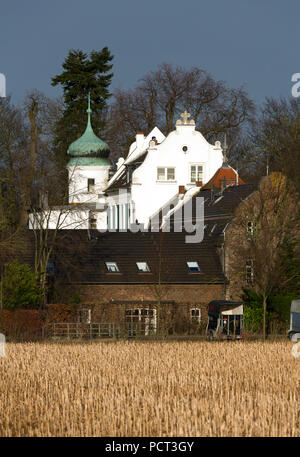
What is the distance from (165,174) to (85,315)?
24.6 m

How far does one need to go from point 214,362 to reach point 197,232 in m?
30.6

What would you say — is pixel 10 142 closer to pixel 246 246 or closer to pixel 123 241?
pixel 123 241

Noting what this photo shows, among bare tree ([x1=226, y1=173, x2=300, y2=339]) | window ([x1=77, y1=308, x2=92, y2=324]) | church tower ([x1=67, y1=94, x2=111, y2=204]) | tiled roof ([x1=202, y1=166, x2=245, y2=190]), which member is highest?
church tower ([x1=67, y1=94, x2=111, y2=204])

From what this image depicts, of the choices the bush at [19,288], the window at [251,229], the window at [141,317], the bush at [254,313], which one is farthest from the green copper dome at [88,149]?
the bush at [19,288]

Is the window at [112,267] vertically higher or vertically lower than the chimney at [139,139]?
lower

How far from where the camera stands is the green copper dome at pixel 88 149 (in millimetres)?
77062

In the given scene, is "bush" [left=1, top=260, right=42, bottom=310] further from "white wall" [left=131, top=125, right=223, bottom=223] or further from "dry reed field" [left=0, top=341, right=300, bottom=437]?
"white wall" [left=131, top=125, right=223, bottom=223]

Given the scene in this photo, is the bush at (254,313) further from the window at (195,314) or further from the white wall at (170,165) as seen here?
the white wall at (170,165)

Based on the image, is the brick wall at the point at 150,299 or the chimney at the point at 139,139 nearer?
the brick wall at the point at 150,299

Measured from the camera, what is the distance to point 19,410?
1752 cm

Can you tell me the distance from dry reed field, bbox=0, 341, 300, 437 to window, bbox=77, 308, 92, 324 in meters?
15.7

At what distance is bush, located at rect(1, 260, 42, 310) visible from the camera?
45.1m

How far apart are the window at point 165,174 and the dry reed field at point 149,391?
3987 centimetres

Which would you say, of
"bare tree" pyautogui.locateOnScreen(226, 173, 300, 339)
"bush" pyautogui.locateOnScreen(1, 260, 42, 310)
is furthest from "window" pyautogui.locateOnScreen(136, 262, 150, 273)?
"bush" pyautogui.locateOnScreen(1, 260, 42, 310)
